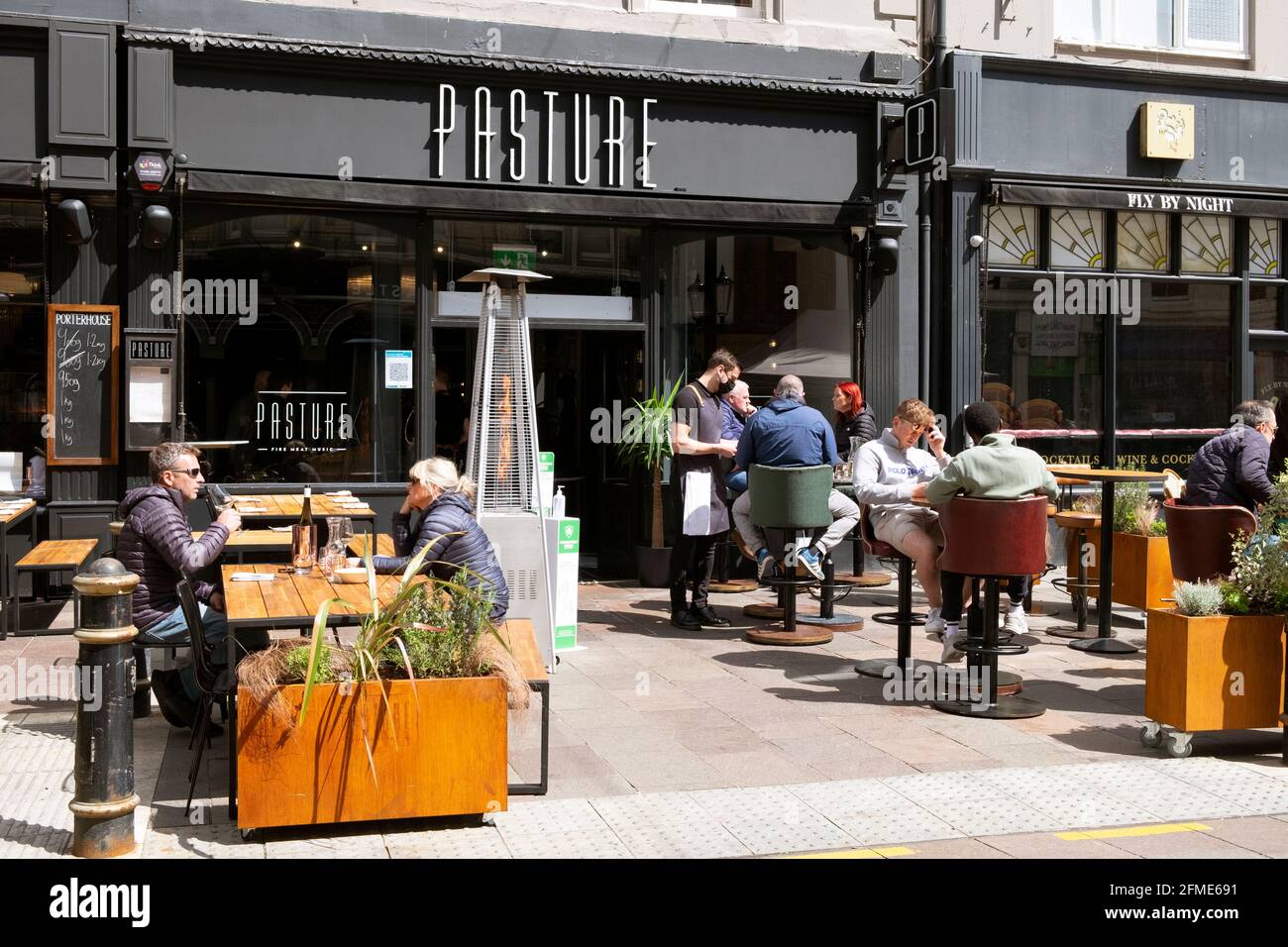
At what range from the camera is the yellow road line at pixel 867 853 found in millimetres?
5203

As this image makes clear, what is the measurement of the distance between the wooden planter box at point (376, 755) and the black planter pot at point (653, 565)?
6.86 meters

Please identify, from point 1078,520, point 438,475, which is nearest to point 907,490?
point 1078,520

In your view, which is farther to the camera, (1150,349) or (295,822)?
(1150,349)

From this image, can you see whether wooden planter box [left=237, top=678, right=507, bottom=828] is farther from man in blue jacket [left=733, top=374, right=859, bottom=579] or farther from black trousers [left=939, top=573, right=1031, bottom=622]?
man in blue jacket [left=733, top=374, right=859, bottom=579]

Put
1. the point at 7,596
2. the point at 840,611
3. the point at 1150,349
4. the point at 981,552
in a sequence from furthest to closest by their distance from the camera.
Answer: the point at 1150,349
the point at 840,611
the point at 7,596
the point at 981,552

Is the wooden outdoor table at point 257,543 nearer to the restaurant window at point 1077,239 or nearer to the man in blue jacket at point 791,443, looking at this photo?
the man in blue jacket at point 791,443

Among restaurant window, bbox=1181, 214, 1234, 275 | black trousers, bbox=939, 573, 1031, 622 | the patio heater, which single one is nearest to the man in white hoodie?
black trousers, bbox=939, 573, 1031, 622

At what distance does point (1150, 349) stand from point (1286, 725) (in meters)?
8.43

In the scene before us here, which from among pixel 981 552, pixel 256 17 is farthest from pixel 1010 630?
pixel 256 17

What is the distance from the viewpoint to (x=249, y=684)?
17.2 feet

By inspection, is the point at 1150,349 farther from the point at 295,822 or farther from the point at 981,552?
the point at 295,822

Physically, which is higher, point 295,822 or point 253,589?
point 253,589

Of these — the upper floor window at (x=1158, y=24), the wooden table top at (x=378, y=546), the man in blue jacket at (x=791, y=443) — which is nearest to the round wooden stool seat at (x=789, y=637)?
the man in blue jacket at (x=791, y=443)

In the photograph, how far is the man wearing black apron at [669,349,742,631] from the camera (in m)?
10.2
